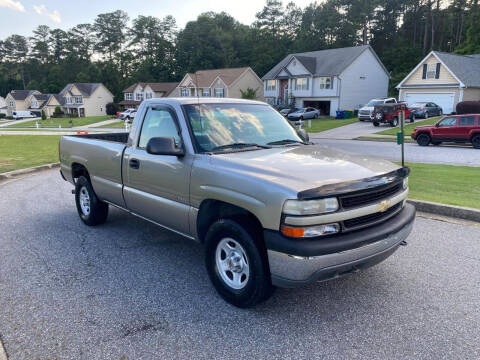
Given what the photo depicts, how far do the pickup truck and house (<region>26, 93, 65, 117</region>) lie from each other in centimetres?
9131

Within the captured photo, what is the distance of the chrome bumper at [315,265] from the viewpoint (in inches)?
118

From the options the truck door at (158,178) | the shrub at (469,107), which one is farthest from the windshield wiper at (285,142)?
the shrub at (469,107)

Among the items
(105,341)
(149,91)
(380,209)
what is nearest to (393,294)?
(380,209)

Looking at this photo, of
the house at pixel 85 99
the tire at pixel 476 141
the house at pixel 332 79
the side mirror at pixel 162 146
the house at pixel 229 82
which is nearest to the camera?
A: the side mirror at pixel 162 146

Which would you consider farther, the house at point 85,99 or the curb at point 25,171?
the house at point 85,99

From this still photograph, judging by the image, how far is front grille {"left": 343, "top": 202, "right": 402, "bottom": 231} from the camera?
3.22m

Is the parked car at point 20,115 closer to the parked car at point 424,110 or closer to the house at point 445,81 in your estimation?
the house at point 445,81

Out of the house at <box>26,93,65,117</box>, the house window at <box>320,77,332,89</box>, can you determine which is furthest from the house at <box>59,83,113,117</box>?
the house window at <box>320,77,332,89</box>

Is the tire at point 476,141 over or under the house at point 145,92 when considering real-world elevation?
under

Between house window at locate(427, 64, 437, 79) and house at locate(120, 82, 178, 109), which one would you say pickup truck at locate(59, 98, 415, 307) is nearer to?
house window at locate(427, 64, 437, 79)

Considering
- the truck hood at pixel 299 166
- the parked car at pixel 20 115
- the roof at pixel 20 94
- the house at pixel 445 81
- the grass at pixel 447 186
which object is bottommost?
the grass at pixel 447 186

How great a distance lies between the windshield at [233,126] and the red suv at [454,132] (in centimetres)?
1717

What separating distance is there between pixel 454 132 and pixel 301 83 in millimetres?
32443

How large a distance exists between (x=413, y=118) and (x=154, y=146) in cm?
3146
